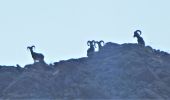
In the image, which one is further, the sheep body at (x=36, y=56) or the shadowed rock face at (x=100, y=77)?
the sheep body at (x=36, y=56)

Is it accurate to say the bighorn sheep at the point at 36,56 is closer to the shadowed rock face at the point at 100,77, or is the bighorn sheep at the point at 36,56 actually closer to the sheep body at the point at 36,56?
the sheep body at the point at 36,56

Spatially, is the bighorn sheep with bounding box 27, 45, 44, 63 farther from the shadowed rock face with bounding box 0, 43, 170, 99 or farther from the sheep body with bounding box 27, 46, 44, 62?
the shadowed rock face with bounding box 0, 43, 170, 99

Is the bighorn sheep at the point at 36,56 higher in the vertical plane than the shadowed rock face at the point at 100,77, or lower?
higher

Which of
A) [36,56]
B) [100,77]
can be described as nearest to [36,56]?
[36,56]

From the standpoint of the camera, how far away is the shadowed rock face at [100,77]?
42566 millimetres

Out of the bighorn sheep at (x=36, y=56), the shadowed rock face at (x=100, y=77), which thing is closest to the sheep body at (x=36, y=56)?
the bighorn sheep at (x=36, y=56)

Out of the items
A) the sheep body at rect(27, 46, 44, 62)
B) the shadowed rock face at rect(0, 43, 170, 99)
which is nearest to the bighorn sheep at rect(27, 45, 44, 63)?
the sheep body at rect(27, 46, 44, 62)

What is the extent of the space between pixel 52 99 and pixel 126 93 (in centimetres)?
458

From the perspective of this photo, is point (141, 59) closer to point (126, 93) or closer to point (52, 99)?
point (126, 93)

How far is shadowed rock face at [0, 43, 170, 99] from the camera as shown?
42.6m

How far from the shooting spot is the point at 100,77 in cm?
4416

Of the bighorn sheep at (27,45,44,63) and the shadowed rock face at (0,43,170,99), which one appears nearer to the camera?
the shadowed rock face at (0,43,170,99)

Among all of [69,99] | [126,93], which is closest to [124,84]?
[126,93]

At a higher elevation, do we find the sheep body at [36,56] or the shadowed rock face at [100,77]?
the sheep body at [36,56]
